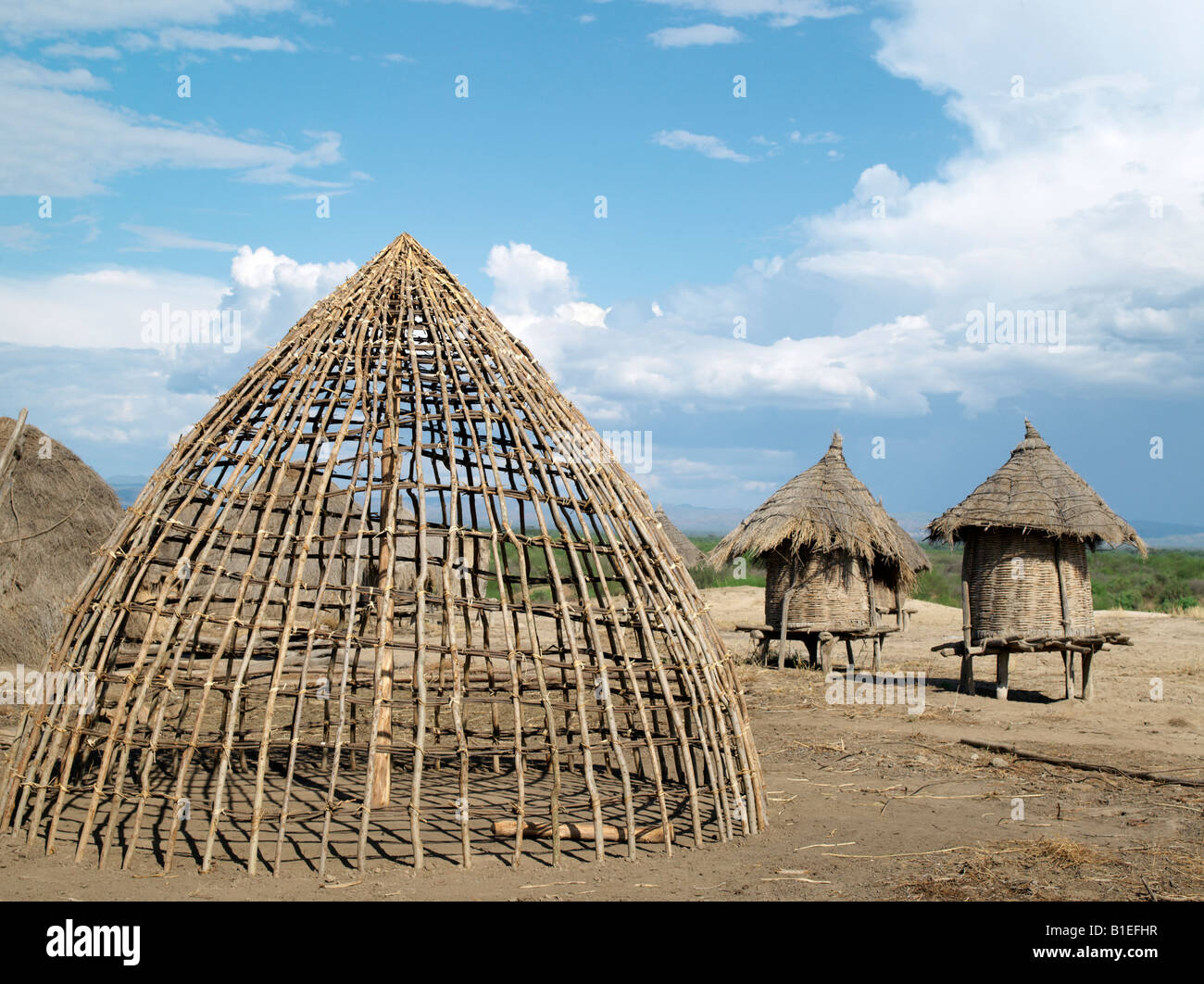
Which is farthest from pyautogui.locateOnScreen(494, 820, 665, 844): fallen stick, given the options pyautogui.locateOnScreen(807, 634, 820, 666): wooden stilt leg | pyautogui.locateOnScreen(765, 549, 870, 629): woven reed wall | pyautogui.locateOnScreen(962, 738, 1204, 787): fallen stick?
pyautogui.locateOnScreen(807, 634, 820, 666): wooden stilt leg

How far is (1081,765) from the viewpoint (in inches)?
328

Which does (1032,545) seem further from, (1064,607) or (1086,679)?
(1086,679)

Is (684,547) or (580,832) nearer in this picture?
(580,832)

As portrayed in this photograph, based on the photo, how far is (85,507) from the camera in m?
13.4

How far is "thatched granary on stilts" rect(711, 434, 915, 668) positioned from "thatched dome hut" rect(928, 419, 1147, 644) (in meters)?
1.81

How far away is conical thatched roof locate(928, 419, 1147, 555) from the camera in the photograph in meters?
12.2

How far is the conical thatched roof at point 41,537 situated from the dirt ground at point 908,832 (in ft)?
11.6

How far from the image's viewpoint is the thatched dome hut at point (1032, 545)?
12.3 m

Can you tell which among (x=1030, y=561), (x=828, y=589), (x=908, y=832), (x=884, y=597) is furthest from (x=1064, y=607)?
(x=908, y=832)

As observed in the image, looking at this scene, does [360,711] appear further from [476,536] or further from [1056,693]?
[1056,693]

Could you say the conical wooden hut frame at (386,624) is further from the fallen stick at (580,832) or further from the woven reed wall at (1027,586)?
the woven reed wall at (1027,586)

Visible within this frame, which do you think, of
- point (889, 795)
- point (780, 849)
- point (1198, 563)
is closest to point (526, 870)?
point (780, 849)

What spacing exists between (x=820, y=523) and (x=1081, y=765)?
653cm
